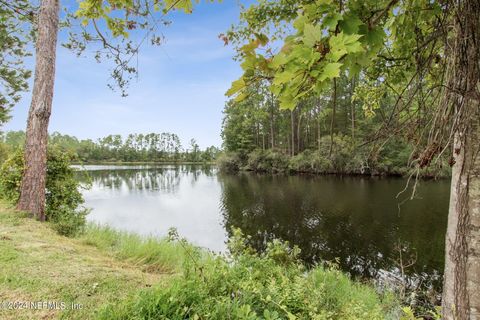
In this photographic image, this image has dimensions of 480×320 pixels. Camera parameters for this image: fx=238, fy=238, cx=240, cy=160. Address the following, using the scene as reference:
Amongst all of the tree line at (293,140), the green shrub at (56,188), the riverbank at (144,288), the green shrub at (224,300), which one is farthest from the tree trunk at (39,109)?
the tree line at (293,140)

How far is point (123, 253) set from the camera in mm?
4320

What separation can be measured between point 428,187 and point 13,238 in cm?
2258

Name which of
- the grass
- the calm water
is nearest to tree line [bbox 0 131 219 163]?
the calm water

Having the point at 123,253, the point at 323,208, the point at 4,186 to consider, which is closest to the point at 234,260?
the point at 123,253

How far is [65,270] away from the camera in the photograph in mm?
2717

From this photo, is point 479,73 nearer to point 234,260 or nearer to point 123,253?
point 234,260

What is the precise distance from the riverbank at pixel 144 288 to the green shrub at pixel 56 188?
1287 millimetres

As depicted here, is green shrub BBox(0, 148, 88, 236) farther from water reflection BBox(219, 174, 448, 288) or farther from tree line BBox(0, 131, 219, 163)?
tree line BBox(0, 131, 219, 163)

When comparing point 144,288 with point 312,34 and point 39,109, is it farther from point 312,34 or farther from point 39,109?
point 39,109

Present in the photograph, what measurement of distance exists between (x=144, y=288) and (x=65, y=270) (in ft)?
3.65

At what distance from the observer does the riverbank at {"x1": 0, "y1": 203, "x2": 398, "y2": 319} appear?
193 cm

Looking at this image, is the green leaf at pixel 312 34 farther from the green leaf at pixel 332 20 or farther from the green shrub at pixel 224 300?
the green shrub at pixel 224 300

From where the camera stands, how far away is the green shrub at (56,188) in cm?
532

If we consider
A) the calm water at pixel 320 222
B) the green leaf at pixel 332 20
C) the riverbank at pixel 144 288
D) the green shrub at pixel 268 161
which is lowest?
the calm water at pixel 320 222
